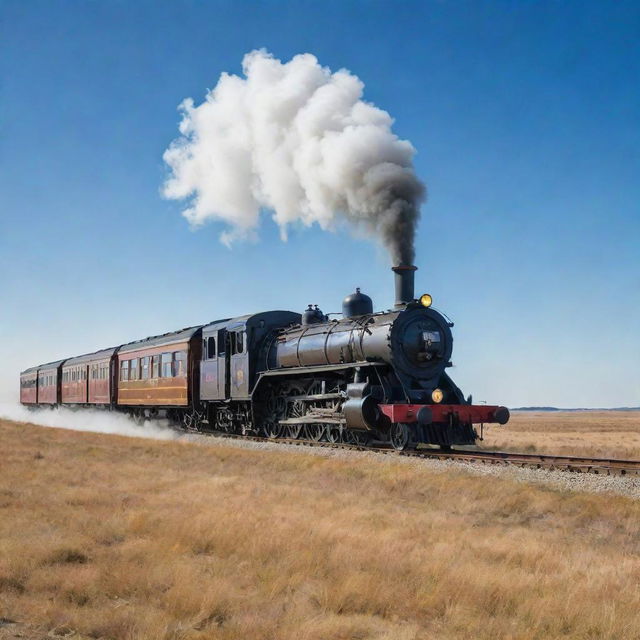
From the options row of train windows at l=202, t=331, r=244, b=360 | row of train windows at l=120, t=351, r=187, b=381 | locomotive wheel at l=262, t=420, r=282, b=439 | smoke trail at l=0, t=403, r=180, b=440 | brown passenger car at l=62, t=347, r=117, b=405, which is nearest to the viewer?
locomotive wheel at l=262, t=420, r=282, b=439

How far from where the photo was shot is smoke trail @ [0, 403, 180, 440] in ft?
81.2

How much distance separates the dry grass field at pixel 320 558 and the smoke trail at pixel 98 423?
40.6ft

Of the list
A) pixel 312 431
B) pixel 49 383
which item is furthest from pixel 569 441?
pixel 49 383

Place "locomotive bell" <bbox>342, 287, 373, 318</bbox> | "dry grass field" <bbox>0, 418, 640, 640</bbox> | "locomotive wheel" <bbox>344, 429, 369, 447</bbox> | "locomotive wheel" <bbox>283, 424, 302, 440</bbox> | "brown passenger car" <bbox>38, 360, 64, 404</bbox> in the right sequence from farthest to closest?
"brown passenger car" <bbox>38, 360, 64, 404</bbox> → "locomotive wheel" <bbox>283, 424, 302, 440</bbox> → "locomotive bell" <bbox>342, 287, 373, 318</bbox> → "locomotive wheel" <bbox>344, 429, 369, 447</bbox> → "dry grass field" <bbox>0, 418, 640, 640</bbox>

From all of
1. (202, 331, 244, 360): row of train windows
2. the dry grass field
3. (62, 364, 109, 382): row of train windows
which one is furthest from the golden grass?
(62, 364, 109, 382): row of train windows

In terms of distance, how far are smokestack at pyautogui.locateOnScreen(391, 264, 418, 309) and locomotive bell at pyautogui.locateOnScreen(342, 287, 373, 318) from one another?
1.78 meters

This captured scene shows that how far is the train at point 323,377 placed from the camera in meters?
15.1

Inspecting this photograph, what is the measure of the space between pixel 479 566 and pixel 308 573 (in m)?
1.60

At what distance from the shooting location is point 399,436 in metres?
15.0

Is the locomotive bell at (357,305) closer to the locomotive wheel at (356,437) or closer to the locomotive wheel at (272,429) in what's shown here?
the locomotive wheel at (356,437)

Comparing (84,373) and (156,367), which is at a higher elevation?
(156,367)

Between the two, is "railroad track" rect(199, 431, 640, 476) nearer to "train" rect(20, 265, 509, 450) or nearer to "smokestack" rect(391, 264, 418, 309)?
"train" rect(20, 265, 509, 450)

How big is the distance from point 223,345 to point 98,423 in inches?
491

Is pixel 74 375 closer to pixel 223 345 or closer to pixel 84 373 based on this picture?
pixel 84 373
